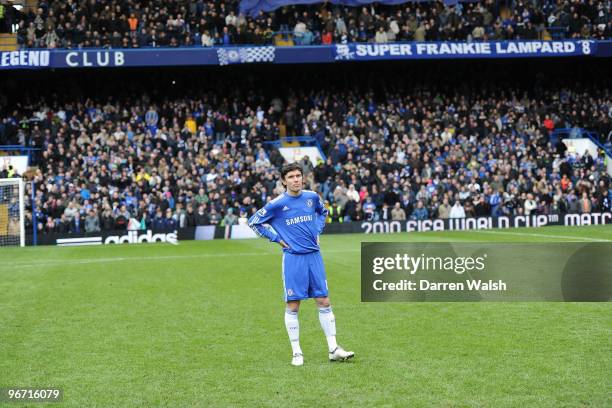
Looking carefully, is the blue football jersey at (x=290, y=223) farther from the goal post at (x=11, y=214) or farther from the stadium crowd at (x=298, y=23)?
the stadium crowd at (x=298, y=23)

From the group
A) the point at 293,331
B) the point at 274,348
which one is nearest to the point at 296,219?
the point at 293,331

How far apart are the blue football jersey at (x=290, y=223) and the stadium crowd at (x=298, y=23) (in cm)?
2988

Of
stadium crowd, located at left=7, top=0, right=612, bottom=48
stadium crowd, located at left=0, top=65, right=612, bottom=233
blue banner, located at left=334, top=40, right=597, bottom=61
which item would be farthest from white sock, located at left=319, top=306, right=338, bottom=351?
blue banner, located at left=334, top=40, right=597, bottom=61

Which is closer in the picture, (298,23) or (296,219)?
(296,219)

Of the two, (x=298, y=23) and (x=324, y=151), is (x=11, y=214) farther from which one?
(x=298, y=23)

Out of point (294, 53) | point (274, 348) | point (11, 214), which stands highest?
point (294, 53)

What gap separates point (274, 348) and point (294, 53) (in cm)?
2982

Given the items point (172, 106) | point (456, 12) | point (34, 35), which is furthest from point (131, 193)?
point (456, 12)

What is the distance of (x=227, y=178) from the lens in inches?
1325

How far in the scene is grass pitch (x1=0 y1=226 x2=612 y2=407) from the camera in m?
7.53

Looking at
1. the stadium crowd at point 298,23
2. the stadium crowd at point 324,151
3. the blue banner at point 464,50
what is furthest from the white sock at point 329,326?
the blue banner at point 464,50

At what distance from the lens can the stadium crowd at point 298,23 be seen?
123 ft

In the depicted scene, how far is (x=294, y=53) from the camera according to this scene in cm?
3850

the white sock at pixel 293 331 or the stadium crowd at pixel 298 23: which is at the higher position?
the stadium crowd at pixel 298 23
